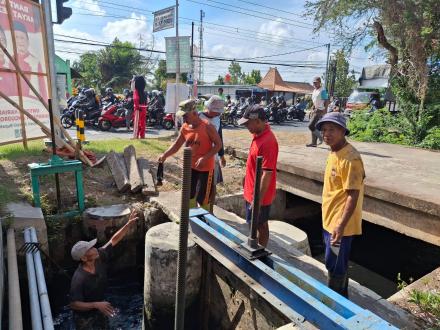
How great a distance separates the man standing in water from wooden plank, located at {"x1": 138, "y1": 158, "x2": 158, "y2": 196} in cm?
162

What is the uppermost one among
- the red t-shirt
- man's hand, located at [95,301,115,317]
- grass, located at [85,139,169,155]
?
the red t-shirt

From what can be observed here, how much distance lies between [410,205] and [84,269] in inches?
152

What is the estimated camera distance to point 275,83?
4412 cm

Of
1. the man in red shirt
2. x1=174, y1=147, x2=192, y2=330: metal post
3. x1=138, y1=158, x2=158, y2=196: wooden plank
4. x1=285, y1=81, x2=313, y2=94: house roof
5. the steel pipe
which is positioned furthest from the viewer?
x1=285, y1=81, x2=313, y2=94: house roof

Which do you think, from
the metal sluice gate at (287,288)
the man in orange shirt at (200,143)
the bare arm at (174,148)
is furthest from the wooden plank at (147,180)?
the metal sluice gate at (287,288)

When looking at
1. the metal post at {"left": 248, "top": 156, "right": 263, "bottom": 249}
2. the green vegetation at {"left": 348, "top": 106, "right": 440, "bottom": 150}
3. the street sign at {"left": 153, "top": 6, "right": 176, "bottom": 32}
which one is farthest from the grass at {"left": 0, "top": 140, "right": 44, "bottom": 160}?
the green vegetation at {"left": 348, "top": 106, "right": 440, "bottom": 150}

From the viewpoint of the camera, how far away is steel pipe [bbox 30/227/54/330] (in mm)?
2875

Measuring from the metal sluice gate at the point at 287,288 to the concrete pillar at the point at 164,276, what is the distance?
0.91 ft

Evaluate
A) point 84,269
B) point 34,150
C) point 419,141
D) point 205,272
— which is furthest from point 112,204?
point 419,141

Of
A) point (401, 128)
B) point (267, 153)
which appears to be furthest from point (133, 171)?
point (401, 128)

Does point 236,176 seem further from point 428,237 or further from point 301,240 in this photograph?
point 428,237

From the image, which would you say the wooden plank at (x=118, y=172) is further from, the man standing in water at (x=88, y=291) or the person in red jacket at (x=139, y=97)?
the person in red jacket at (x=139, y=97)

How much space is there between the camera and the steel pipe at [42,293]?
288cm

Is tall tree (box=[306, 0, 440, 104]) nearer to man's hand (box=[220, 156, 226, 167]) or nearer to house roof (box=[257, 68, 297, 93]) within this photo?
man's hand (box=[220, 156, 226, 167])
